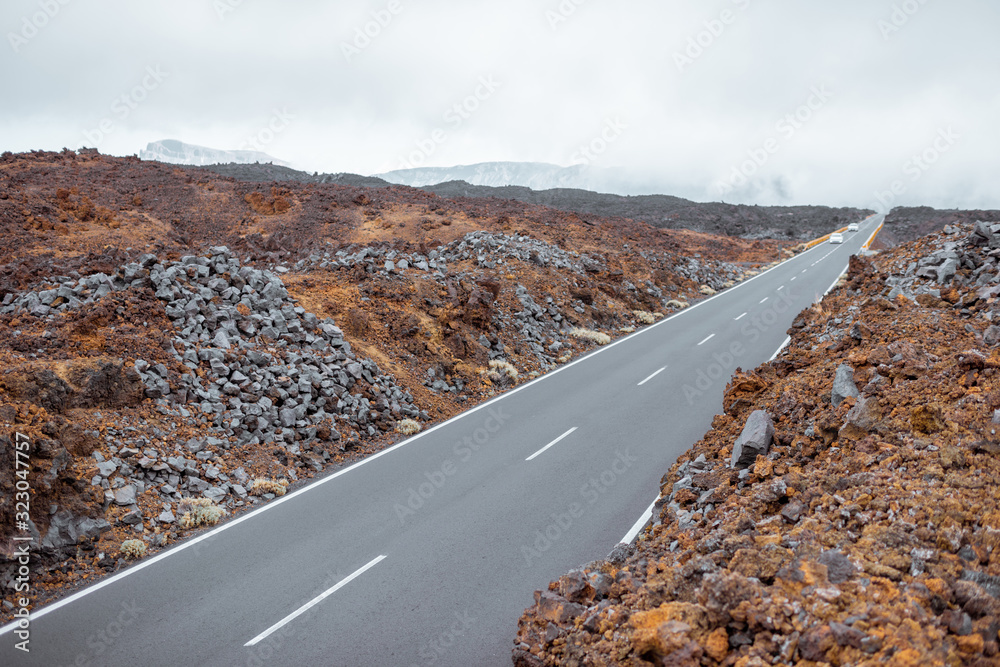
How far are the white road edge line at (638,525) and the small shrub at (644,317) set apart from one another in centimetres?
1579

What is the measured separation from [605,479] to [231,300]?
10101mm

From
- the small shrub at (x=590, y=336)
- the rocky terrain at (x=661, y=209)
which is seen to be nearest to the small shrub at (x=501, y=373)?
the small shrub at (x=590, y=336)

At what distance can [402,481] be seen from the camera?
34.5 ft

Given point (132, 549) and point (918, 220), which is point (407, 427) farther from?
point (918, 220)

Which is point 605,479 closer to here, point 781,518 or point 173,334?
point 781,518

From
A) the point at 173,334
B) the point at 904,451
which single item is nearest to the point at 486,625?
the point at 904,451

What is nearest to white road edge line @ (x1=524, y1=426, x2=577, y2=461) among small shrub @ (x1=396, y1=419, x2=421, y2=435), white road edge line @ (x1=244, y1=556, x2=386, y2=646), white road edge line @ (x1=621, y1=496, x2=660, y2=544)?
white road edge line @ (x1=621, y1=496, x2=660, y2=544)

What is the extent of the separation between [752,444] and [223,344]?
437 inches

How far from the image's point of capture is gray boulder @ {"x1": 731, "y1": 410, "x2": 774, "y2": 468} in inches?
292

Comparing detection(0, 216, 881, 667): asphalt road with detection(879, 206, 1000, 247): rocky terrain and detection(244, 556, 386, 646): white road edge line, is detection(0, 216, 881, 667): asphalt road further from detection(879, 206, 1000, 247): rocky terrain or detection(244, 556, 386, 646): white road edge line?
detection(879, 206, 1000, 247): rocky terrain

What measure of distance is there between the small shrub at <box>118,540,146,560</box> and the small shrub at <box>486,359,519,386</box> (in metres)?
9.97

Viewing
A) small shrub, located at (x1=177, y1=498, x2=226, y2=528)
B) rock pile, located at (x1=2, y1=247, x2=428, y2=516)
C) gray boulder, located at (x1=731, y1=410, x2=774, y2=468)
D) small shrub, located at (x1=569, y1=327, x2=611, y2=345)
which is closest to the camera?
gray boulder, located at (x1=731, y1=410, x2=774, y2=468)

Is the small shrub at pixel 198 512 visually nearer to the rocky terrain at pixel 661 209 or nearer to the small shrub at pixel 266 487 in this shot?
the small shrub at pixel 266 487

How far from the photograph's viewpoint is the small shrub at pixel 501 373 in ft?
54.8
